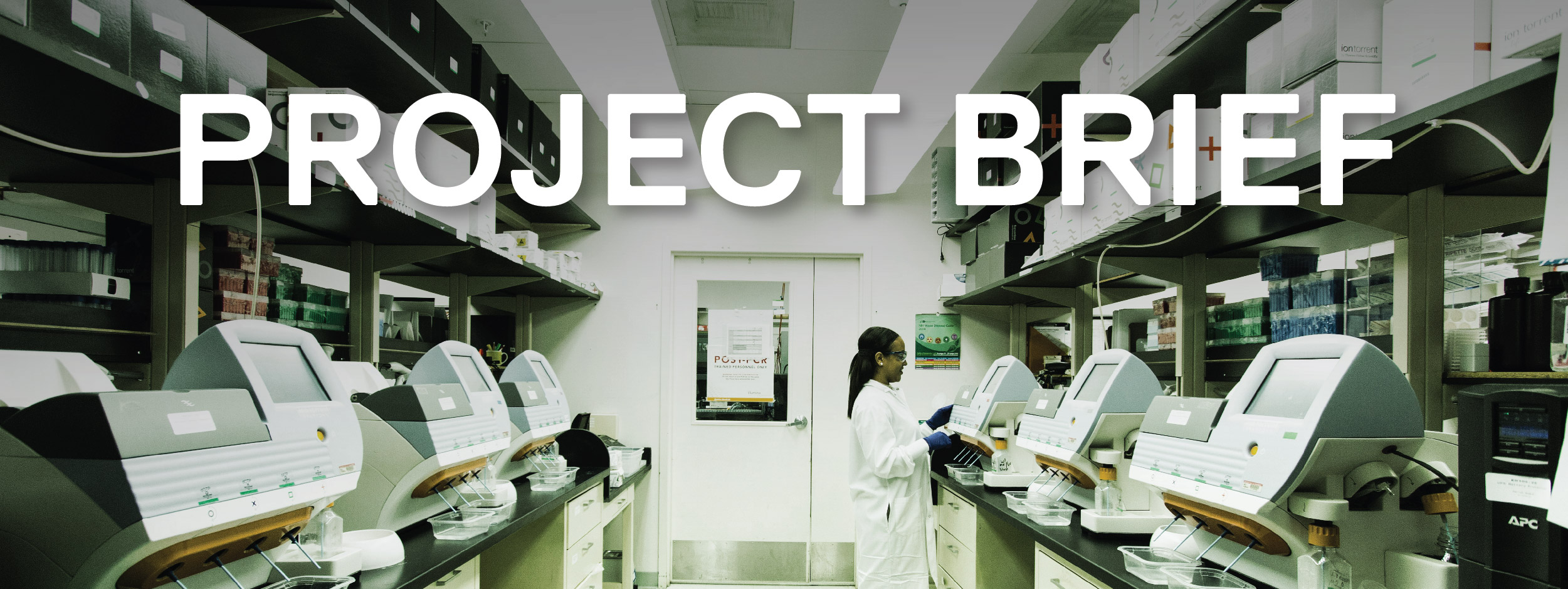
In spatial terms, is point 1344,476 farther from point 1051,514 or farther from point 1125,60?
point 1125,60

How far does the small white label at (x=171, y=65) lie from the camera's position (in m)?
1.37

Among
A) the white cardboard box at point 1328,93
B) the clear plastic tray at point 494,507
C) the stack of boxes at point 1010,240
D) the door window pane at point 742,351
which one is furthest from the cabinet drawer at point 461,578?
the door window pane at point 742,351

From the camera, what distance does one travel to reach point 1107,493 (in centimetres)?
233

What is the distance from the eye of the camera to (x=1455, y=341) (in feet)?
5.65

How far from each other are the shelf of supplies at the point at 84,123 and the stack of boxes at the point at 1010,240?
2868 mm

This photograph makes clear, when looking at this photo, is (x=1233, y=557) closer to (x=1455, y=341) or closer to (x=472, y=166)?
(x=1455, y=341)

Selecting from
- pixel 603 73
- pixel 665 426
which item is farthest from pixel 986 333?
pixel 603 73

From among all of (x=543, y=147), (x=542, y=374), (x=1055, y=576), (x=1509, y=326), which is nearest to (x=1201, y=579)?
(x=1055, y=576)

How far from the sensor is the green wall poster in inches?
188

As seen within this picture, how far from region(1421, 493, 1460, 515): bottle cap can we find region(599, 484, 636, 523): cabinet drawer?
2.96 metres

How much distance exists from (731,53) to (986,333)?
2287 mm

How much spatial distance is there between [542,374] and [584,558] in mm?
817

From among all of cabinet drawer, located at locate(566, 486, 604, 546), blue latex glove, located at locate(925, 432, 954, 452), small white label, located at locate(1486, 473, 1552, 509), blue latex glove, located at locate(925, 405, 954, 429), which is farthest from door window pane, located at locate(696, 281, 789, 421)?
small white label, located at locate(1486, 473, 1552, 509)

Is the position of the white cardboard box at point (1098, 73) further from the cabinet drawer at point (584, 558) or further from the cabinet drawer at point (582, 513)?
the cabinet drawer at point (584, 558)
